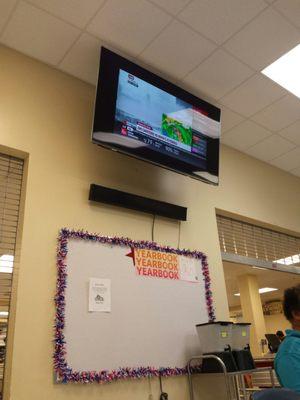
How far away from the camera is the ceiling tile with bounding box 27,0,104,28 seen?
8.34ft

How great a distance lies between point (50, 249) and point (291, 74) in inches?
101

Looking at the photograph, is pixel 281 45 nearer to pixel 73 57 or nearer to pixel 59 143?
pixel 73 57

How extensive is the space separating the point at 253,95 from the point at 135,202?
163 cm

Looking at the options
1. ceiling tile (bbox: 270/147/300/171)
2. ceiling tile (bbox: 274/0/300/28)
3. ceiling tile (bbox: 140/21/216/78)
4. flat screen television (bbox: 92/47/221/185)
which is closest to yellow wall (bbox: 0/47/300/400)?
flat screen television (bbox: 92/47/221/185)

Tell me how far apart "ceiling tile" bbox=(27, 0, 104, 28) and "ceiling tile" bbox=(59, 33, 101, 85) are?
157 millimetres

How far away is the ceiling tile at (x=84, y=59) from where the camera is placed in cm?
287

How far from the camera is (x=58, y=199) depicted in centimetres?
263

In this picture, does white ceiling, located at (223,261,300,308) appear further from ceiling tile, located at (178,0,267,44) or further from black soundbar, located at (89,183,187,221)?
ceiling tile, located at (178,0,267,44)

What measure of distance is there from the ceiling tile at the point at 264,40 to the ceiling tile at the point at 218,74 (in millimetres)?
79

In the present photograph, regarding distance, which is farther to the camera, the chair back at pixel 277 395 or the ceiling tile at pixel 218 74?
the ceiling tile at pixel 218 74

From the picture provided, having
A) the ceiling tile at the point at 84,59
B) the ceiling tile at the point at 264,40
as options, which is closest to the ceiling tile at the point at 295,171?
the ceiling tile at the point at 264,40

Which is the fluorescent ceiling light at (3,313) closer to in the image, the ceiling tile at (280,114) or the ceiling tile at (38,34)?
the ceiling tile at (38,34)

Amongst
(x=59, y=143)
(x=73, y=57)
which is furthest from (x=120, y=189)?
(x=73, y=57)

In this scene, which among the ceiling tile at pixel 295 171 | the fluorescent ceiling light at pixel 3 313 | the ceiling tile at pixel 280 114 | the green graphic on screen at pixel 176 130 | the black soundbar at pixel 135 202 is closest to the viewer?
the fluorescent ceiling light at pixel 3 313
